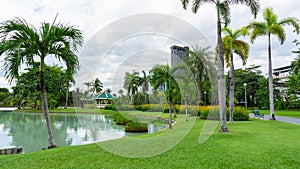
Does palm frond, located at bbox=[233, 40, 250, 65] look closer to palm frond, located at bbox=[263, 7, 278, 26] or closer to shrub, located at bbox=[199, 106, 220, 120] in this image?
palm frond, located at bbox=[263, 7, 278, 26]

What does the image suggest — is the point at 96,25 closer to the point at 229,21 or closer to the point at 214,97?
the point at 229,21

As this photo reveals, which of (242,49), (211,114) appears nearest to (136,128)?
(211,114)

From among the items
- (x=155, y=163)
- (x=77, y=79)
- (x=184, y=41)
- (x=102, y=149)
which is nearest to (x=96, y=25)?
(x=77, y=79)

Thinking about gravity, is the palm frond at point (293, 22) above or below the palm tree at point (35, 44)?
above

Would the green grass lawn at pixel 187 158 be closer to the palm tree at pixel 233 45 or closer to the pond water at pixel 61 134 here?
the pond water at pixel 61 134

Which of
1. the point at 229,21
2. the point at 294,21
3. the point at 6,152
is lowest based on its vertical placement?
the point at 6,152

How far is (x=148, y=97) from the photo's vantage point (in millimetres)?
36000

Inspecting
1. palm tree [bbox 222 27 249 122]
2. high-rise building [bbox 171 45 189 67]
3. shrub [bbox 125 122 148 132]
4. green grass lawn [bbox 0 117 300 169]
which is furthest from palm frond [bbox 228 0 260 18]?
shrub [bbox 125 122 148 132]

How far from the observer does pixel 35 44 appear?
798 cm

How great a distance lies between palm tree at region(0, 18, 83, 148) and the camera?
293 inches

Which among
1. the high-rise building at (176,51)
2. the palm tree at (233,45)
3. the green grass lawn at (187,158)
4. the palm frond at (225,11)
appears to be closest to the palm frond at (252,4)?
the palm frond at (225,11)

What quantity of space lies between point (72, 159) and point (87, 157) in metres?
0.37

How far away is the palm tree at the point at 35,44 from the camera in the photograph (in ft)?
24.4

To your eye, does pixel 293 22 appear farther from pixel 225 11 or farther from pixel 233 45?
pixel 225 11
